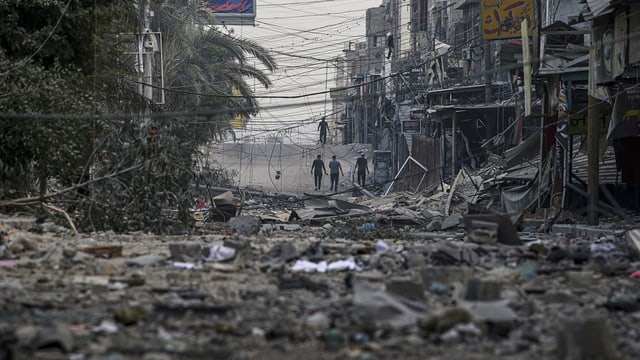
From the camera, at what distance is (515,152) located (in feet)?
89.4

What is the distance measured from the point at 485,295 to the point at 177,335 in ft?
8.64

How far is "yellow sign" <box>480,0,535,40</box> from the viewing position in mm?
29438

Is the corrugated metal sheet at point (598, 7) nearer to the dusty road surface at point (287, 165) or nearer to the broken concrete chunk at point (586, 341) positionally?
the broken concrete chunk at point (586, 341)

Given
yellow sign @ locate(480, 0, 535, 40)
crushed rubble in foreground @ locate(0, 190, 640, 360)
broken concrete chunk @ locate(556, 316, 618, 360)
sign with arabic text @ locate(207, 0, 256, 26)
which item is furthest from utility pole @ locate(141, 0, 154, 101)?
sign with arabic text @ locate(207, 0, 256, 26)

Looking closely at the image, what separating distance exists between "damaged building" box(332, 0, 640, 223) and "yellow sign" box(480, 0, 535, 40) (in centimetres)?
3

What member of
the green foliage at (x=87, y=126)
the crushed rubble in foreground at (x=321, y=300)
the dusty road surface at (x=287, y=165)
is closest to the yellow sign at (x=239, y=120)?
the dusty road surface at (x=287, y=165)

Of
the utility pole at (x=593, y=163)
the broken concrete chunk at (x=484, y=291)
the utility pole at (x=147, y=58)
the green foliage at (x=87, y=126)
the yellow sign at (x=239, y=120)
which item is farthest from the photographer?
the yellow sign at (x=239, y=120)

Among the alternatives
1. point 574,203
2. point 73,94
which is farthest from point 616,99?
point 73,94

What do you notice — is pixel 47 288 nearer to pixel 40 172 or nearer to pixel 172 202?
pixel 172 202

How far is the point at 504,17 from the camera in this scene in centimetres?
2973

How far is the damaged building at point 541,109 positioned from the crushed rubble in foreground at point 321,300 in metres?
4.72

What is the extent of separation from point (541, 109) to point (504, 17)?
8.77 ft

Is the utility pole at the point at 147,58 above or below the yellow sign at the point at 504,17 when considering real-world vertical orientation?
below

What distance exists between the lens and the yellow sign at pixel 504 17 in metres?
29.4
